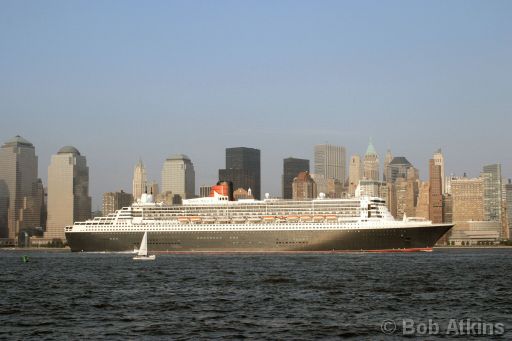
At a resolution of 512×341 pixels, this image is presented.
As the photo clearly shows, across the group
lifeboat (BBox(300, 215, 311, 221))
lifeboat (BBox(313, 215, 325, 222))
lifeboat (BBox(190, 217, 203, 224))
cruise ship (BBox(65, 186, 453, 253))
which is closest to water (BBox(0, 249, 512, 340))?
cruise ship (BBox(65, 186, 453, 253))

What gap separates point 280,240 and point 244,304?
84.7 metres

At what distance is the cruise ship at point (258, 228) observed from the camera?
130 m

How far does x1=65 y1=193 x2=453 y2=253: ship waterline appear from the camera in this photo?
427 feet

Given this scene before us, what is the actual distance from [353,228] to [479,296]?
7938cm

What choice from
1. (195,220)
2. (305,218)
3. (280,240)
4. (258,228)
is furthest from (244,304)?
(195,220)

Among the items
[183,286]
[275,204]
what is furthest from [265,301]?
[275,204]

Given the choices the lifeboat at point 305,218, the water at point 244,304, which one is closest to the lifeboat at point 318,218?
the lifeboat at point 305,218

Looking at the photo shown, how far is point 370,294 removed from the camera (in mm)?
51750

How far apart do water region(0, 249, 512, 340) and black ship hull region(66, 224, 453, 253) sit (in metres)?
56.8

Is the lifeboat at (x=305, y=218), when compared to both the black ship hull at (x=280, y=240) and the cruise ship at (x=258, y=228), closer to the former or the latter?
the cruise ship at (x=258, y=228)

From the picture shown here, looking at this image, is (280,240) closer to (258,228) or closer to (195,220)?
(258,228)

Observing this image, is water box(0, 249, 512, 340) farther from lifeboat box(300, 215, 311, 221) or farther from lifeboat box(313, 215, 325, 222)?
lifeboat box(300, 215, 311, 221)

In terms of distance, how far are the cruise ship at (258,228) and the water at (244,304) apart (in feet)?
190

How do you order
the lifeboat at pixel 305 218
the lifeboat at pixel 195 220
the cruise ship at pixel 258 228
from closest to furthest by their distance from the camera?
the cruise ship at pixel 258 228 → the lifeboat at pixel 305 218 → the lifeboat at pixel 195 220
